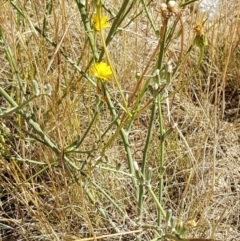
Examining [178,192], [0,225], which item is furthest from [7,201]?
[178,192]

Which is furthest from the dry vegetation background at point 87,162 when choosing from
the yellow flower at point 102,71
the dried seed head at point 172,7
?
the dried seed head at point 172,7

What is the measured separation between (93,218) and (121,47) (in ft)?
2.29

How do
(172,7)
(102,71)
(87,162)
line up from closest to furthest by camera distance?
(172,7), (102,71), (87,162)

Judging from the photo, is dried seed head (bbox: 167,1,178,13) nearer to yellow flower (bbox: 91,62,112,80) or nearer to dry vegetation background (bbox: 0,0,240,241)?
yellow flower (bbox: 91,62,112,80)

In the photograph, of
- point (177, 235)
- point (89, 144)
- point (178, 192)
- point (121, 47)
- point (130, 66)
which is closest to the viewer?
point (177, 235)

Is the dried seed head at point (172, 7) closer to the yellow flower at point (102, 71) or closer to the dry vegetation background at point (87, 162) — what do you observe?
the yellow flower at point (102, 71)

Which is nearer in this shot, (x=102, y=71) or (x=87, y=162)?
(x=102, y=71)

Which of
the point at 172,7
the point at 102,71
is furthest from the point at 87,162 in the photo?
the point at 172,7

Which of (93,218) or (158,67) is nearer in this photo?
(158,67)

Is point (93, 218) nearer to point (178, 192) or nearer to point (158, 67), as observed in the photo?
point (178, 192)

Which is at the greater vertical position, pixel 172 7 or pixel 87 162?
pixel 172 7

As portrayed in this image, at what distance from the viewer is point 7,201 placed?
4.68 ft

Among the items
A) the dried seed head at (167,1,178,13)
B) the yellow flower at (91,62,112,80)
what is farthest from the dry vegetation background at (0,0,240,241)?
the dried seed head at (167,1,178,13)

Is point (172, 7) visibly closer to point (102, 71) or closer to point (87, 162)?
point (102, 71)
